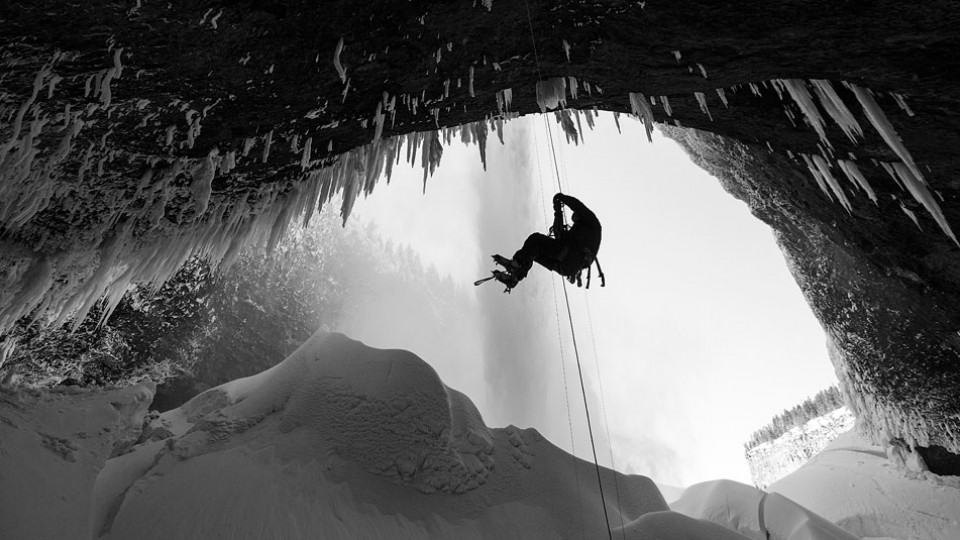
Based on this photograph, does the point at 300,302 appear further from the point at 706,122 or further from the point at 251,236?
the point at 706,122

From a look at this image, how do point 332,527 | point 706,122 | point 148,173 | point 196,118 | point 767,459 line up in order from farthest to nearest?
point 767,459 → point 332,527 → point 706,122 → point 148,173 → point 196,118

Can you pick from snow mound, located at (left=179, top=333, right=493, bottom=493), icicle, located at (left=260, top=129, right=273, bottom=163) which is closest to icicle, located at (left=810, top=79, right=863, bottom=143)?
icicle, located at (left=260, top=129, right=273, bottom=163)

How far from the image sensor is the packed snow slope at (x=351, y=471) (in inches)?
271

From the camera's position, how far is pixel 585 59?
5066 mm

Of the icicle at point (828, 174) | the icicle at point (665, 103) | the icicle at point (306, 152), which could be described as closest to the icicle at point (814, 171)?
the icicle at point (828, 174)

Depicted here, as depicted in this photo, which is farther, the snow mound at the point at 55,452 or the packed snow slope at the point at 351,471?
the packed snow slope at the point at 351,471

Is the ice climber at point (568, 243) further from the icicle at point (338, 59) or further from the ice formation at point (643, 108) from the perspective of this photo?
the icicle at point (338, 59)

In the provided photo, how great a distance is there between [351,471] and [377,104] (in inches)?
244

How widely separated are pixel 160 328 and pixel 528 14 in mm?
11555

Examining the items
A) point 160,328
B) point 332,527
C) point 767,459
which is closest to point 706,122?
point 332,527

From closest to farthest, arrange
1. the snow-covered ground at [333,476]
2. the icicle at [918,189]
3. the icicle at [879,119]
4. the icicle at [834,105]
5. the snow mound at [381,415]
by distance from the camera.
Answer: the icicle at [879,119]
the icicle at [834,105]
the icicle at [918,189]
the snow-covered ground at [333,476]
the snow mound at [381,415]

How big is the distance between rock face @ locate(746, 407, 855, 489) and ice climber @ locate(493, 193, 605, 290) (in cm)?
2212

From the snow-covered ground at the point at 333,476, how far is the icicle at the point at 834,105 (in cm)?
636

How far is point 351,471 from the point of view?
8.27 m
